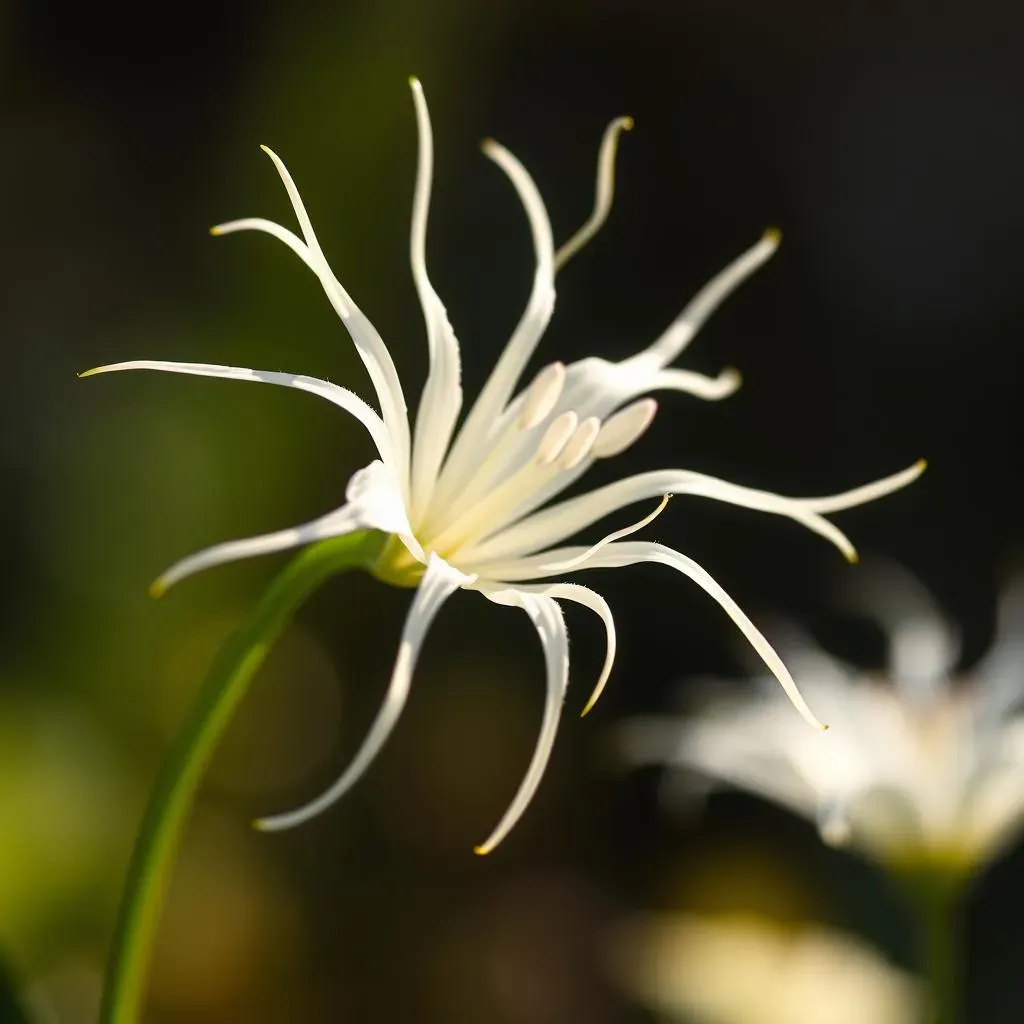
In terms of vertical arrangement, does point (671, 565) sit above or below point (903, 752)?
below

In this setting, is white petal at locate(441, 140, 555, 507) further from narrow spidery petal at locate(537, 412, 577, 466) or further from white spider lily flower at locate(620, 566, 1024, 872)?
white spider lily flower at locate(620, 566, 1024, 872)

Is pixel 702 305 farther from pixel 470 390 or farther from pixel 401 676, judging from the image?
pixel 470 390

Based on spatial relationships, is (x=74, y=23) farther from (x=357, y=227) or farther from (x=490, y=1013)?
(x=490, y=1013)

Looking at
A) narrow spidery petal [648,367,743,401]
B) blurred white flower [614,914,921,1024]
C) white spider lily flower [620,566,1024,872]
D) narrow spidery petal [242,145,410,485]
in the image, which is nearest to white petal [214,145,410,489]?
narrow spidery petal [242,145,410,485]

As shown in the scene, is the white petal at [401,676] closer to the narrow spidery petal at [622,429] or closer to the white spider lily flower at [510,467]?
the white spider lily flower at [510,467]

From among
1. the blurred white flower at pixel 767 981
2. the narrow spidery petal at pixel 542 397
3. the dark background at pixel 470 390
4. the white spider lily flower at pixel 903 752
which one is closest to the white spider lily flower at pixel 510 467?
the narrow spidery petal at pixel 542 397

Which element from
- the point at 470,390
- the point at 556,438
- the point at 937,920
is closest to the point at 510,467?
the point at 556,438
